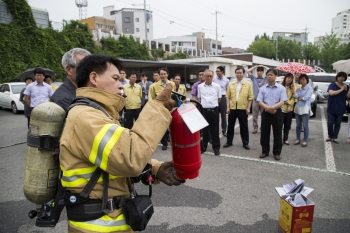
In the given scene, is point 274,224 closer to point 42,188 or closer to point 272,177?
point 272,177

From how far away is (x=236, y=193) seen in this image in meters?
3.61

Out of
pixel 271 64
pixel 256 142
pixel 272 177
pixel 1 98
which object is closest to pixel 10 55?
pixel 1 98

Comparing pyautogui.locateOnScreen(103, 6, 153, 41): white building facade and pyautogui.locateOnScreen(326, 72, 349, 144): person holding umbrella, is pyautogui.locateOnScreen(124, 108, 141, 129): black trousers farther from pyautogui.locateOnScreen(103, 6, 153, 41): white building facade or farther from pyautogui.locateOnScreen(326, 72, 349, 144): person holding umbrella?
pyautogui.locateOnScreen(103, 6, 153, 41): white building facade

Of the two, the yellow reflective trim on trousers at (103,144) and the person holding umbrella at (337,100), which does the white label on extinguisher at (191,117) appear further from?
the person holding umbrella at (337,100)

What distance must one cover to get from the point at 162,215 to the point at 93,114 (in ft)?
7.35

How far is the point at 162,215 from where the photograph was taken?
3.07m

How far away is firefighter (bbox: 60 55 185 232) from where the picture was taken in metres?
1.21

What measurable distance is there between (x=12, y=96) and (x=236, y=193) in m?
13.1

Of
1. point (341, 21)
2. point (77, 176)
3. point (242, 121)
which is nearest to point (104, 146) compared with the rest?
point (77, 176)

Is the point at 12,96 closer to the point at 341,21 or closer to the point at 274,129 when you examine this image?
the point at 274,129

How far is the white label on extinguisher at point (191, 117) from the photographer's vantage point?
1635 mm

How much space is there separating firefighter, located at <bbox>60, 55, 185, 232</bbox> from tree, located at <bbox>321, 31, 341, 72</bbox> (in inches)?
2193

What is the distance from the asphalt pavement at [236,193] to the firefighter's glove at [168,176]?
50.4 inches

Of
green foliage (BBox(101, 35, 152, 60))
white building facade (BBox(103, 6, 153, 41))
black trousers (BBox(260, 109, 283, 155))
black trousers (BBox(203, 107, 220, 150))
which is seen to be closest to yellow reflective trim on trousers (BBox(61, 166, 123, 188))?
black trousers (BBox(203, 107, 220, 150))
